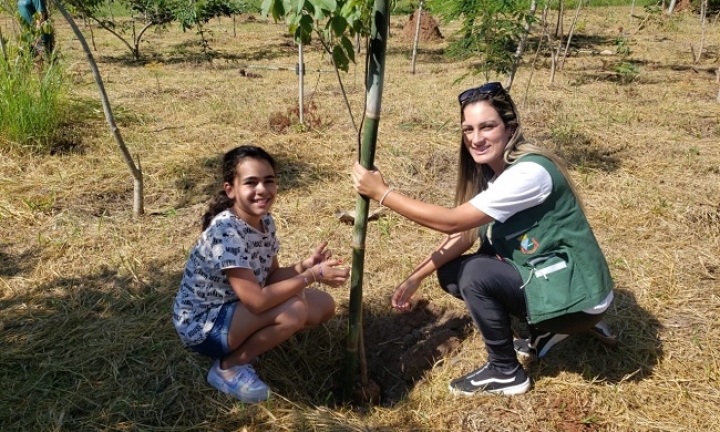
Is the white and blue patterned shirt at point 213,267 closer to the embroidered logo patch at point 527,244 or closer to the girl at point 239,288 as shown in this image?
the girl at point 239,288

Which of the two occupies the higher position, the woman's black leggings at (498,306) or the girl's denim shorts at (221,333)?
the woman's black leggings at (498,306)

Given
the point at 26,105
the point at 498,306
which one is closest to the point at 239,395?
the point at 498,306

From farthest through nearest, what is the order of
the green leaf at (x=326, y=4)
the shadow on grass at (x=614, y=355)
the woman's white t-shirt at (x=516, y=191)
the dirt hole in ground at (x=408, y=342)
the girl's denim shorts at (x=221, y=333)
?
the dirt hole in ground at (x=408, y=342), the shadow on grass at (x=614, y=355), the girl's denim shorts at (x=221, y=333), the woman's white t-shirt at (x=516, y=191), the green leaf at (x=326, y=4)

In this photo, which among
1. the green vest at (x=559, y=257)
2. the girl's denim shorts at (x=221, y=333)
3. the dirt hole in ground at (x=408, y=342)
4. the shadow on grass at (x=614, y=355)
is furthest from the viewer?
the dirt hole in ground at (x=408, y=342)

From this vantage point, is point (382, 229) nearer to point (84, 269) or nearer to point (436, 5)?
point (84, 269)

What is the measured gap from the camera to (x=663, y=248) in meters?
3.12

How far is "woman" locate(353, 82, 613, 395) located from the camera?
182 cm

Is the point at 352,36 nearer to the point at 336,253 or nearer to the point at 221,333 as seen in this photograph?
the point at 221,333

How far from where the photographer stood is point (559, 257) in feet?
6.37

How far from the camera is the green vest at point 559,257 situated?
1.91 m

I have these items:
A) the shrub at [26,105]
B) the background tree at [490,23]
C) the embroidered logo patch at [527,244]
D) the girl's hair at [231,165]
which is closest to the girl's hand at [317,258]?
the girl's hair at [231,165]

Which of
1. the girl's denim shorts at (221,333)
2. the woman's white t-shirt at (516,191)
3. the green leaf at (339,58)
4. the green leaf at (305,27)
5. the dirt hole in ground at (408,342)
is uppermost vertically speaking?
the green leaf at (305,27)

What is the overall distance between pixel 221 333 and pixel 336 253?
4.04 feet

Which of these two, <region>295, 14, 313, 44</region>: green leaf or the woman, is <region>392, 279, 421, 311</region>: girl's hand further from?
<region>295, 14, 313, 44</region>: green leaf
